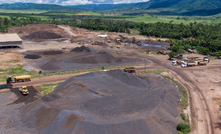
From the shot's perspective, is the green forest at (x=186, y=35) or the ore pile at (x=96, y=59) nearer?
the ore pile at (x=96, y=59)

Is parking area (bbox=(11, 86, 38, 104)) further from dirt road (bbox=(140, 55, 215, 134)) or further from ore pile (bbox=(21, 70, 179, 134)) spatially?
dirt road (bbox=(140, 55, 215, 134))

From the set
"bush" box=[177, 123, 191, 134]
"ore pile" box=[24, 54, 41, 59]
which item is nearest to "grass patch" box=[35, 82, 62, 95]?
"bush" box=[177, 123, 191, 134]

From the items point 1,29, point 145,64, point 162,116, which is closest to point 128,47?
point 145,64

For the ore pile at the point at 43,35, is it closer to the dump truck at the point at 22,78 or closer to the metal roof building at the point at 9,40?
the metal roof building at the point at 9,40

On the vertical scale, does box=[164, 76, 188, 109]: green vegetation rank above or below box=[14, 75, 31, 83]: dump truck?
below

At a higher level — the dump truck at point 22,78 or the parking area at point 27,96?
the dump truck at point 22,78

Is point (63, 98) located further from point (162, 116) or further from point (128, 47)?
point (128, 47)

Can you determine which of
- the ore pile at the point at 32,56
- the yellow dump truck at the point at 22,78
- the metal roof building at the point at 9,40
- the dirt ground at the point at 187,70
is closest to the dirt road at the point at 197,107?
the dirt ground at the point at 187,70

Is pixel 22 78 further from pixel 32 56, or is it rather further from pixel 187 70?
pixel 187 70

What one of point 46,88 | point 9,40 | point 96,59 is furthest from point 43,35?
point 46,88
